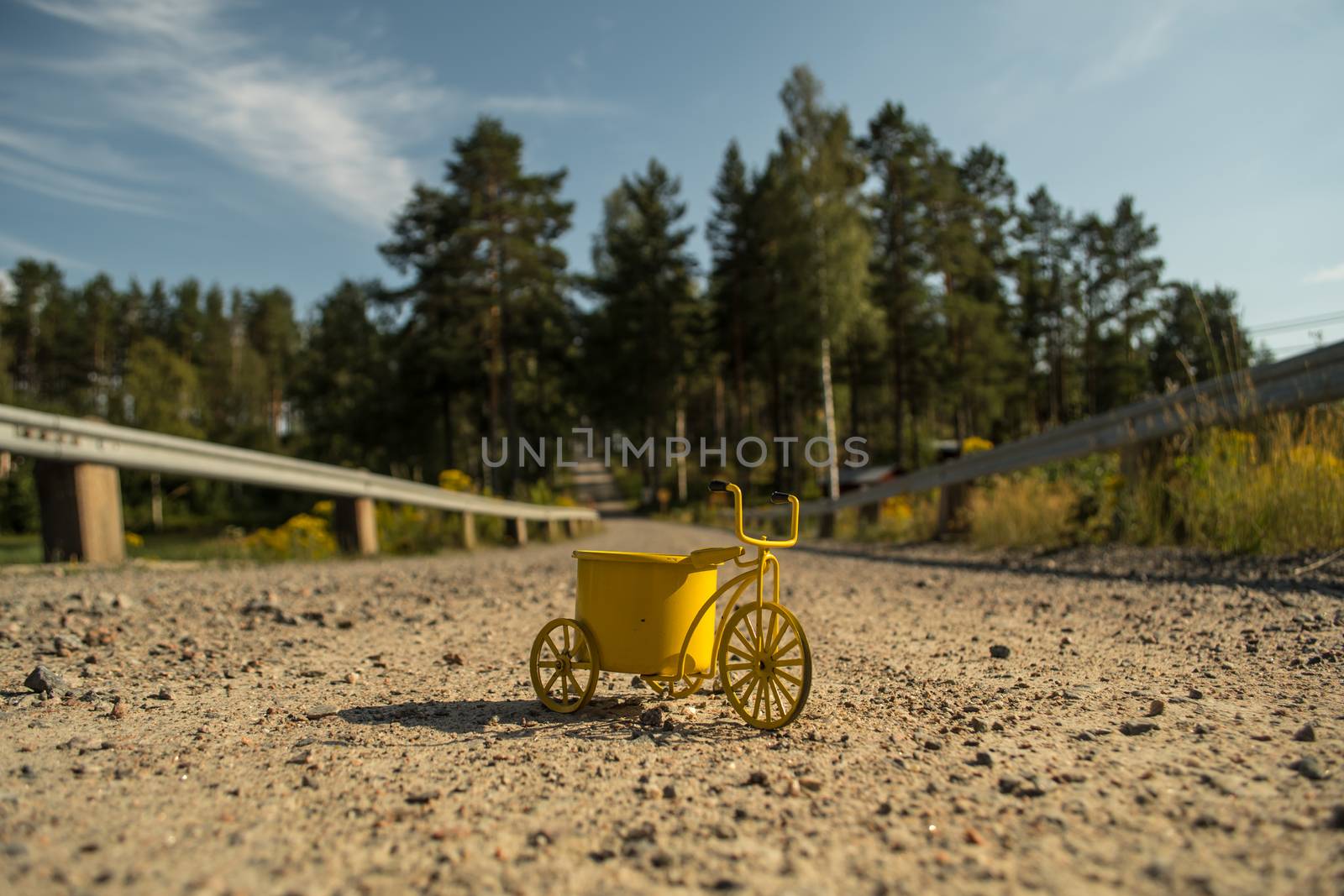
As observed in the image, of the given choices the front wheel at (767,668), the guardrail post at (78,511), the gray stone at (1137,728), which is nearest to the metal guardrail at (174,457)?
the guardrail post at (78,511)

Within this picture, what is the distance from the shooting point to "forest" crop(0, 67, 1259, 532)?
111 feet

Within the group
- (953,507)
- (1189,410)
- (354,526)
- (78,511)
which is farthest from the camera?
(953,507)

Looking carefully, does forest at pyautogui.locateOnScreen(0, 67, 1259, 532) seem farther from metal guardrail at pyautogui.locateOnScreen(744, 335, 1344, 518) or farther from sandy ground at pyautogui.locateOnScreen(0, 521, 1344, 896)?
sandy ground at pyautogui.locateOnScreen(0, 521, 1344, 896)

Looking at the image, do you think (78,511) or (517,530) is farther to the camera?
(517,530)

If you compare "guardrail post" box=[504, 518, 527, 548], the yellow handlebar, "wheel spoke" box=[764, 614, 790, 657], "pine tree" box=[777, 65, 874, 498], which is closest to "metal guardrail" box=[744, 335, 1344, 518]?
the yellow handlebar

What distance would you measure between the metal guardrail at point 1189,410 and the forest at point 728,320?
48.0 feet

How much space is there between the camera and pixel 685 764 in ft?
7.89

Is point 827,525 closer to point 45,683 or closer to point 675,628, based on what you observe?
point 675,628

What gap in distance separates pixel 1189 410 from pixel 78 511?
Answer: 917 cm

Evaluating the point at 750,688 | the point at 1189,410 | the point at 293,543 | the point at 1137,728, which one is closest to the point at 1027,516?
the point at 1189,410

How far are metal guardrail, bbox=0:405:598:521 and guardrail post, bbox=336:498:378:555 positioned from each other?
168 mm

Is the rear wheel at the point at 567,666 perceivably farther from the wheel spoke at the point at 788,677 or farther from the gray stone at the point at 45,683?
the gray stone at the point at 45,683

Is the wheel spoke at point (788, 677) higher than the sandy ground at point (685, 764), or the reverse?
the wheel spoke at point (788, 677)

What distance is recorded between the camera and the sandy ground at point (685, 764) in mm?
1661
